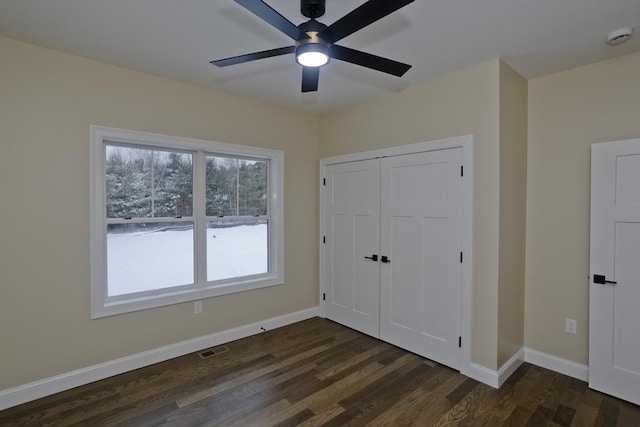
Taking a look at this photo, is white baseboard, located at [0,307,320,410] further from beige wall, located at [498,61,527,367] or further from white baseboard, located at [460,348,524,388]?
beige wall, located at [498,61,527,367]

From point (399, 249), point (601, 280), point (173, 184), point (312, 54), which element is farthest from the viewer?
point (399, 249)

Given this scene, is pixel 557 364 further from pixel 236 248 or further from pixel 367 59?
pixel 236 248

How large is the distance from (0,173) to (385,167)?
10.8ft

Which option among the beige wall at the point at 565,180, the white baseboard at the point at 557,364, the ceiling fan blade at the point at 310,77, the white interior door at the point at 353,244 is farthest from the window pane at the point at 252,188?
the white baseboard at the point at 557,364

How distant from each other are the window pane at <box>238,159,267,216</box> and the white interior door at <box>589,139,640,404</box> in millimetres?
3258

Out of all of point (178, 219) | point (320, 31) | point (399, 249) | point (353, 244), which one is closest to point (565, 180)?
point (399, 249)

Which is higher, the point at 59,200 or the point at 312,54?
the point at 312,54

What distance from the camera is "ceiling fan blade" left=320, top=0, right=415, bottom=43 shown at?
1406mm

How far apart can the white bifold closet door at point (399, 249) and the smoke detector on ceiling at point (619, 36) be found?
4.09 feet

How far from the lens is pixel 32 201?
2.52 m

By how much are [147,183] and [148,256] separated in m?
0.72

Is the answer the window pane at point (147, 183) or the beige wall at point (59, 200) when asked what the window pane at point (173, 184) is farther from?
the beige wall at point (59, 200)

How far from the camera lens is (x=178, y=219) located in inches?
132

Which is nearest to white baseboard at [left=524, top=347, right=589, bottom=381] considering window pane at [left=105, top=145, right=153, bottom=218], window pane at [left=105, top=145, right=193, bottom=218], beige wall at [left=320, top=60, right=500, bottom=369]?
beige wall at [left=320, top=60, right=500, bottom=369]
